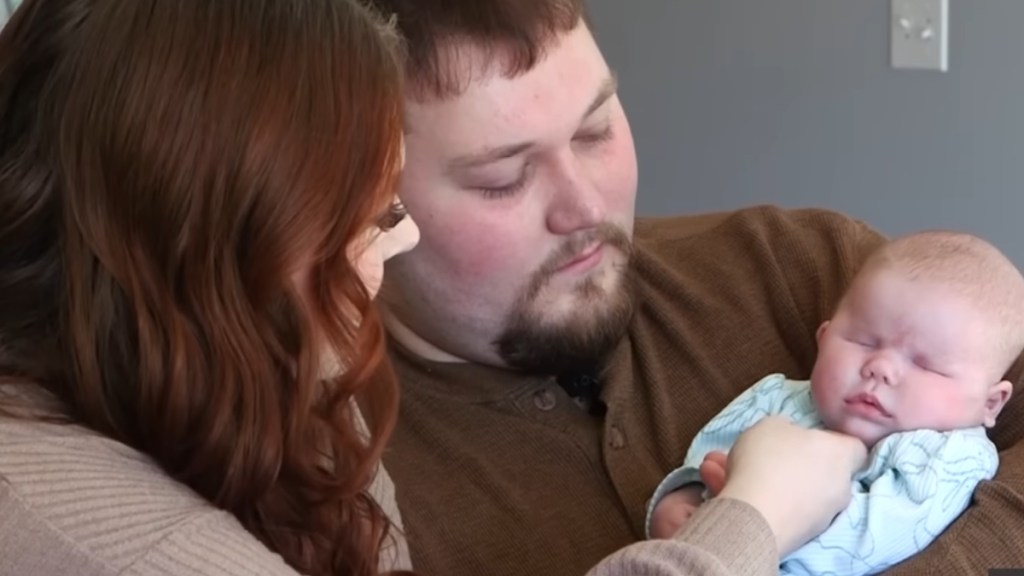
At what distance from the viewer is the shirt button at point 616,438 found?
1433mm

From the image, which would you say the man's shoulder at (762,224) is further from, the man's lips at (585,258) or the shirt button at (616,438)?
the shirt button at (616,438)

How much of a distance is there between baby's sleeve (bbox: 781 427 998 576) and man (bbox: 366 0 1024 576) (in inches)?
2.7

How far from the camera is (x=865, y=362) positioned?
132cm

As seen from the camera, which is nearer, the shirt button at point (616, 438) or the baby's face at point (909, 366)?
the baby's face at point (909, 366)

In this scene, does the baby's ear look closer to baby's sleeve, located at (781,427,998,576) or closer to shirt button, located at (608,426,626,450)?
baby's sleeve, located at (781,427,998,576)

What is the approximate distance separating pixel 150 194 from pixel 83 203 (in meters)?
0.06

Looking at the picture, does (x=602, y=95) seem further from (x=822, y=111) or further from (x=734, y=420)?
(x=822, y=111)

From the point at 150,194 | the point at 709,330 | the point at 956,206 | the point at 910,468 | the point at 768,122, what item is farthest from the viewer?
the point at 768,122

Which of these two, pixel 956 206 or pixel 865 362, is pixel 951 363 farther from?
pixel 956 206

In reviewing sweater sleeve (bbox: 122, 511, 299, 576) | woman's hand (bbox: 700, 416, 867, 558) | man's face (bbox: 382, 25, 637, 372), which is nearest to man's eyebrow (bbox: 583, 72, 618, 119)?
man's face (bbox: 382, 25, 637, 372)

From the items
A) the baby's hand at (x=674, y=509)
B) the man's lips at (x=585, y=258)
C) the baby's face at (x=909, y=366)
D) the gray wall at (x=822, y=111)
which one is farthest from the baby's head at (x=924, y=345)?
the gray wall at (x=822, y=111)

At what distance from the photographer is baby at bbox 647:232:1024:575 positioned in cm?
125

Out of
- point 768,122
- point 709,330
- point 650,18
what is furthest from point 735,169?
point 709,330

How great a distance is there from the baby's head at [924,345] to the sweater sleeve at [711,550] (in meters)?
0.24
